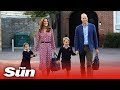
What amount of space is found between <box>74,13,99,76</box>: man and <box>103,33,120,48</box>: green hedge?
1.62ft

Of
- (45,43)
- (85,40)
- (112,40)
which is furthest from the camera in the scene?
(112,40)

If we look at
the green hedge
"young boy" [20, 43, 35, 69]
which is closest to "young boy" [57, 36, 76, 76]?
"young boy" [20, 43, 35, 69]

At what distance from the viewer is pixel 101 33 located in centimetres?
894

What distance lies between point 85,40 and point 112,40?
0.73 metres

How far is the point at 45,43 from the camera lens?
27.6 feet

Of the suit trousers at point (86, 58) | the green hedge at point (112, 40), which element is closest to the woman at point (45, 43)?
the suit trousers at point (86, 58)

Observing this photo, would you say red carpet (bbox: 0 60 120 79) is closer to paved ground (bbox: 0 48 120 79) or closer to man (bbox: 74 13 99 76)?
paved ground (bbox: 0 48 120 79)

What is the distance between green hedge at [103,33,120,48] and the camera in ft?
29.5

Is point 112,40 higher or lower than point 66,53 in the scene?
higher

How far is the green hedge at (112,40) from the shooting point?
8.99 meters

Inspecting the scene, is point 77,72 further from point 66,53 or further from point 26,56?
point 26,56

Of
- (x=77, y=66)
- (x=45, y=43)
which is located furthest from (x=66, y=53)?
(x=45, y=43)

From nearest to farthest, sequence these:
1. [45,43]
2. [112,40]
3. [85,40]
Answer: [45,43] → [85,40] → [112,40]
